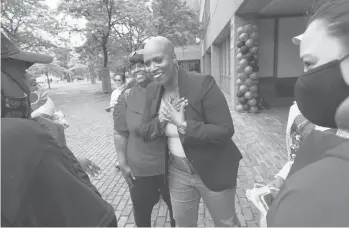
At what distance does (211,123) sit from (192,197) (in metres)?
0.62

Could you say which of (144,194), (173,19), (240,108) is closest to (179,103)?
(144,194)

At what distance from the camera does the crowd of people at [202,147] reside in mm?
655

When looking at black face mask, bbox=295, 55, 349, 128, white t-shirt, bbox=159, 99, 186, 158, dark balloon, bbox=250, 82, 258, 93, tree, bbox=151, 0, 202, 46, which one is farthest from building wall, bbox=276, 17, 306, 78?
tree, bbox=151, 0, 202, 46

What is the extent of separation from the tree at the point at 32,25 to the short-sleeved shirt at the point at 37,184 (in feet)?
60.3

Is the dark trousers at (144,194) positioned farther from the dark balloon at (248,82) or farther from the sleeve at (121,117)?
the dark balloon at (248,82)

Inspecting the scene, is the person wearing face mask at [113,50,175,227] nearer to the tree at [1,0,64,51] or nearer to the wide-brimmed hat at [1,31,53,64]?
the wide-brimmed hat at [1,31,53,64]

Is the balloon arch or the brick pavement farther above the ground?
the balloon arch

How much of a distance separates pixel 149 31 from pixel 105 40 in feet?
11.6

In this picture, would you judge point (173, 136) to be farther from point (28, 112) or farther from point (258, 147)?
point (258, 147)

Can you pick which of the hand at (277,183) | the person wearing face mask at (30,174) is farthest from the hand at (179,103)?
the person wearing face mask at (30,174)

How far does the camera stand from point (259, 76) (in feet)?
33.4

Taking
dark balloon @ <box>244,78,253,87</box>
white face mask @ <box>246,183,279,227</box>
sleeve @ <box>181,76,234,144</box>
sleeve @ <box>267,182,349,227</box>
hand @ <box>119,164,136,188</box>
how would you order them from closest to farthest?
1. sleeve @ <box>267,182,349,227</box>
2. white face mask @ <box>246,183,279,227</box>
3. sleeve @ <box>181,76,234,144</box>
4. hand @ <box>119,164,136,188</box>
5. dark balloon @ <box>244,78,253,87</box>

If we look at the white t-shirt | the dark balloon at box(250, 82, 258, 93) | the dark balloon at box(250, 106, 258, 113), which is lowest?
the dark balloon at box(250, 106, 258, 113)

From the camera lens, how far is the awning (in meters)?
7.71
